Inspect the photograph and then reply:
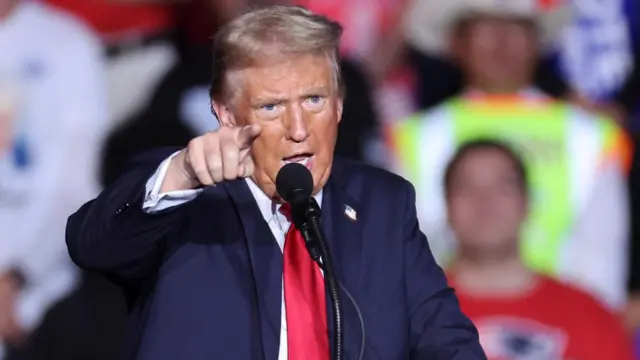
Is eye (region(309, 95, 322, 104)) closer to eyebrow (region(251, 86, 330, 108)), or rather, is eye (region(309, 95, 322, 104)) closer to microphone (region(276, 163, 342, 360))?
eyebrow (region(251, 86, 330, 108))

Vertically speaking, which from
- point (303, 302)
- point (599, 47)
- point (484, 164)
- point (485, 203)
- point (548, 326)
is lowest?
point (548, 326)

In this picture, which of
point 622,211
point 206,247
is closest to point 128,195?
point 206,247

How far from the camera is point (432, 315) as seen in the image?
171 cm

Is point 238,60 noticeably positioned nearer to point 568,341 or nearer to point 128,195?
point 128,195

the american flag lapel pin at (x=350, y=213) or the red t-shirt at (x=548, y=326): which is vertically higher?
the american flag lapel pin at (x=350, y=213)

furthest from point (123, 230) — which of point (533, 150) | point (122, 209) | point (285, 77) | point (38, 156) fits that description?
point (533, 150)

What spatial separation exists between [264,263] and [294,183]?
0.72 feet

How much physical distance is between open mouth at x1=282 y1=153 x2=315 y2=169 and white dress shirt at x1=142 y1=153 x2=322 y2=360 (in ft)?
0.35

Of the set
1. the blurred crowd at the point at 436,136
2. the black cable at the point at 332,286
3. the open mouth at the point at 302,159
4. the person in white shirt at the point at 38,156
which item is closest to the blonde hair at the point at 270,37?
the open mouth at the point at 302,159

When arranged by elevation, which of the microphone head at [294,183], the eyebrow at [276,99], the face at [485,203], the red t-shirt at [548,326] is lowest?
the red t-shirt at [548,326]

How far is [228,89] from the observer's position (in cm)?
166

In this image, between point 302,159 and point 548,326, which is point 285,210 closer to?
point 302,159

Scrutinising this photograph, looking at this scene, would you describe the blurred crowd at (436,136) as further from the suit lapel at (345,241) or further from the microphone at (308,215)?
the microphone at (308,215)

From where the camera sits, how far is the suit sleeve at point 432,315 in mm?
1682
